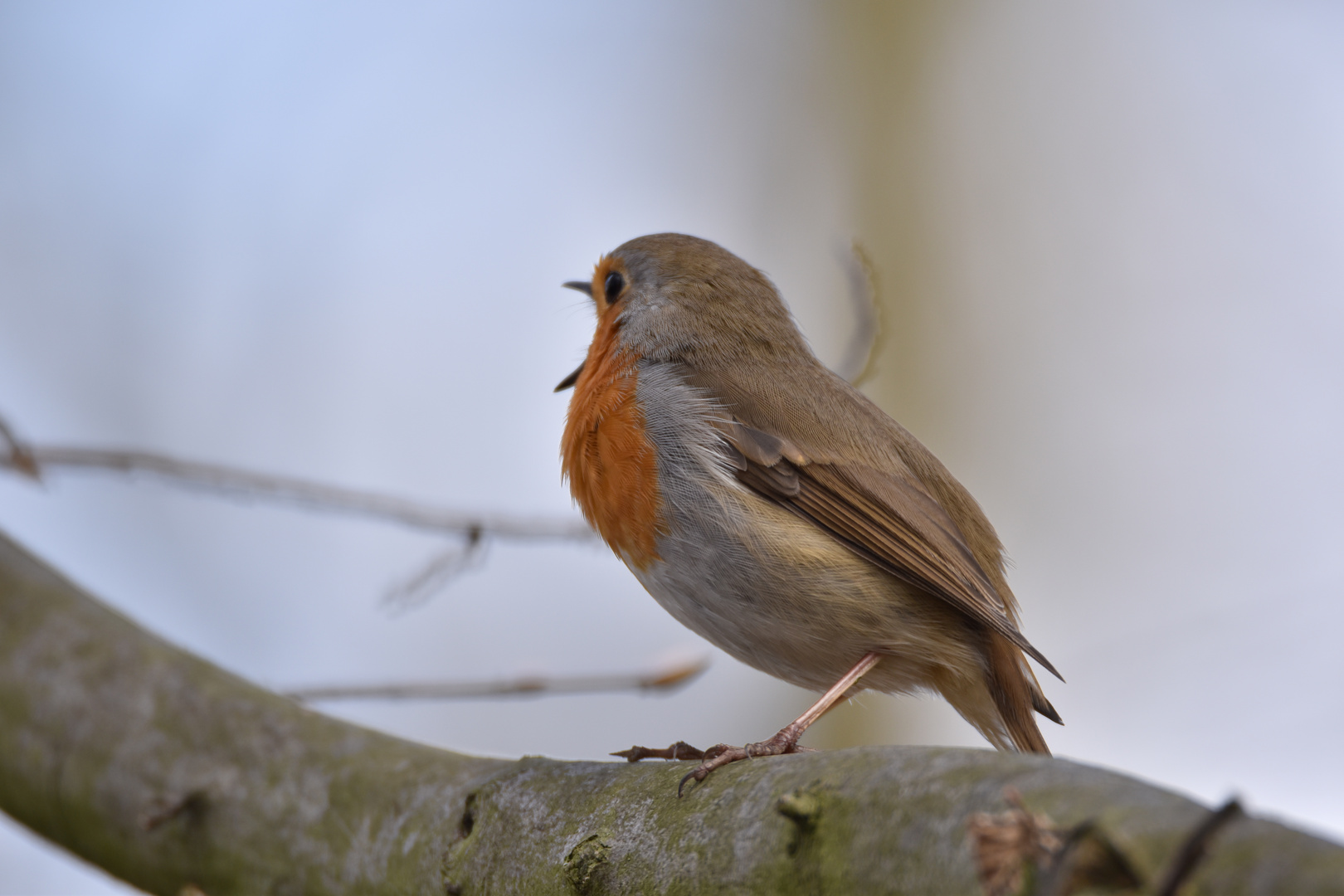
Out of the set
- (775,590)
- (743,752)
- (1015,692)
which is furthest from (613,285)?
(743,752)

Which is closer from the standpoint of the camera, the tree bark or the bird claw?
the tree bark

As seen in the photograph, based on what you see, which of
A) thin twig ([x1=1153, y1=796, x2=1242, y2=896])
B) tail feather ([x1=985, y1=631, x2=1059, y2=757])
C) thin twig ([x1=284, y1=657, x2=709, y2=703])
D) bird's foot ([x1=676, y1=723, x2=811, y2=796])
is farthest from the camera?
thin twig ([x1=284, y1=657, x2=709, y2=703])

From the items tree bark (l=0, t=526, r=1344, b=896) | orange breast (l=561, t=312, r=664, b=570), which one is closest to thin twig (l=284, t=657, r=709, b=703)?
tree bark (l=0, t=526, r=1344, b=896)

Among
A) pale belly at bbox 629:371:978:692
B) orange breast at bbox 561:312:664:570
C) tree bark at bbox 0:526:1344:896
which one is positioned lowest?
tree bark at bbox 0:526:1344:896

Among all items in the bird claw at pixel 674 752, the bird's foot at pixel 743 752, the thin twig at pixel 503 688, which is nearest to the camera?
the bird's foot at pixel 743 752

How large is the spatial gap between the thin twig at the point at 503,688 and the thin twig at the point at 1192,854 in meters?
1.85

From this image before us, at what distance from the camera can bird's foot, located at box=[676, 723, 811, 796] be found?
5.06 feet

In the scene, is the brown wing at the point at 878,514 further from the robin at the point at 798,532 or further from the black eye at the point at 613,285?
the black eye at the point at 613,285

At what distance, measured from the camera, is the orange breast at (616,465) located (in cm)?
226

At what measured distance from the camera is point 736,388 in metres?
2.49

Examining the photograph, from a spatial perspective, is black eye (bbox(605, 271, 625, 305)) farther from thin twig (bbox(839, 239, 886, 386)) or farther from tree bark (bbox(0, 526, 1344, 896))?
tree bark (bbox(0, 526, 1344, 896))

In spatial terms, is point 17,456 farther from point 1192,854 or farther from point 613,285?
point 1192,854

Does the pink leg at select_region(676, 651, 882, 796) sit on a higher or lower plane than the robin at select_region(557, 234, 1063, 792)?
lower

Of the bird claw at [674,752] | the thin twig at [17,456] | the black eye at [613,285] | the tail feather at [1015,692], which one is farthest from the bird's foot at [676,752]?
the thin twig at [17,456]
